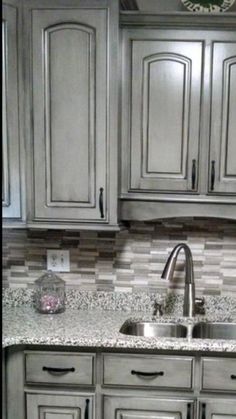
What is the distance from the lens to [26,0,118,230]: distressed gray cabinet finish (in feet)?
6.05

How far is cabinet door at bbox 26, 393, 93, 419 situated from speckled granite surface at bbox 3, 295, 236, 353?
0.24m

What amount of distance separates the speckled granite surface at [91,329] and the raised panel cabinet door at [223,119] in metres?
0.66

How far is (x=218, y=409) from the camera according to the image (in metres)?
1.77

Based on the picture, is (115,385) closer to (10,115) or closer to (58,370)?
(58,370)

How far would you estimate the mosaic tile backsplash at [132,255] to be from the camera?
2.20 meters

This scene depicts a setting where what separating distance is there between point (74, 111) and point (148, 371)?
3.73 ft

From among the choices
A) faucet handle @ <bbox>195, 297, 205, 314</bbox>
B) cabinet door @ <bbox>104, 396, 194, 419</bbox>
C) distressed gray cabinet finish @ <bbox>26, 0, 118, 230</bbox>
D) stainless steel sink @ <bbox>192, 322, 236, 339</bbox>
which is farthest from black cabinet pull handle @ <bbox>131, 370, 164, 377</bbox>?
distressed gray cabinet finish @ <bbox>26, 0, 118, 230</bbox>

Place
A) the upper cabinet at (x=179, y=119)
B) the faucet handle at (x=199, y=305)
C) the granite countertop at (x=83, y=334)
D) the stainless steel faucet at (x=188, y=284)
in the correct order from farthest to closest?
the faucet handle at (x=199, y=305), the stainless steel faucet at (x=188, y=284), the upper cabinet at (x=179, y=119), the granite countertop at (x=83, y=334)

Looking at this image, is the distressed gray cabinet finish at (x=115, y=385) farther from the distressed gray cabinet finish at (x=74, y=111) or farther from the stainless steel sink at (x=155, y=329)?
the distressed gray cabinet finish at (x=74, y=111)

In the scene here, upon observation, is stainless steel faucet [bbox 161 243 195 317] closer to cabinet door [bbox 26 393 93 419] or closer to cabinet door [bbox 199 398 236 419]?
cabinet door [bbox 199 398 236 419]

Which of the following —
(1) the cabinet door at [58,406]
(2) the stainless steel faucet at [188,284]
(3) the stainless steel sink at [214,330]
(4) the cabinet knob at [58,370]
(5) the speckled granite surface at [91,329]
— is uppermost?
(2) the stainless steel faucet at [188,284]

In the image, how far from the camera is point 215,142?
6.27 feet

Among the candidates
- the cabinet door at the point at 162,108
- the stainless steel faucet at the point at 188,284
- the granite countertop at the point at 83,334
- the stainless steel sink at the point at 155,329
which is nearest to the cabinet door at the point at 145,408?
the granite countertop at the point at 83,334

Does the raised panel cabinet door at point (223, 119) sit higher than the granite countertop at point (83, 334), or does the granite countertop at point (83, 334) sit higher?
the raised panel cabinet door at point (223, 119)
